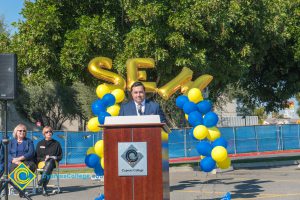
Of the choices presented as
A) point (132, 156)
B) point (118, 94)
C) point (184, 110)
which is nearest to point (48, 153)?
point (118, 94)

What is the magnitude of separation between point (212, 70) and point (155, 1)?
287 centimetres

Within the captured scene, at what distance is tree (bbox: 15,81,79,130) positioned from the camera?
153 feet

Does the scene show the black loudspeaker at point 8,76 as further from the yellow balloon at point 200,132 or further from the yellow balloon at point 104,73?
the yellow balloon at point 200,132

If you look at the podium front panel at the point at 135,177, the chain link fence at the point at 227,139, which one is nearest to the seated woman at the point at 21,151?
the podium front panel at the point at 135,177

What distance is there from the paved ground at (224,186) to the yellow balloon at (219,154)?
3.34 feet

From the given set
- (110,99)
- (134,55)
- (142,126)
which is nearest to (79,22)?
(134,55)

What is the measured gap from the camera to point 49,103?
47.6m

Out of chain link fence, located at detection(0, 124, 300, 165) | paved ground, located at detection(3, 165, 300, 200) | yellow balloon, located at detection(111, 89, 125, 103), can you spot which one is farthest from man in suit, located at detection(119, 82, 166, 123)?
chain link fence, located at detection(0, 124, 300, 165)


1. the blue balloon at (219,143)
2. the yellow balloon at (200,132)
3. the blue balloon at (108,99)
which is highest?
the blue balloon at (108,99)

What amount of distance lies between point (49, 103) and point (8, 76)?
39.5 m

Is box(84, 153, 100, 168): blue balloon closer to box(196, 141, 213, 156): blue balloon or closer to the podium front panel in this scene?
box(196, 141, 213, 156): blue balloon

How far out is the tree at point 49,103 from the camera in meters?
46.7

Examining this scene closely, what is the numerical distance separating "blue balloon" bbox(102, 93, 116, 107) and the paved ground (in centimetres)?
218

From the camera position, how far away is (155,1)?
14.2m
